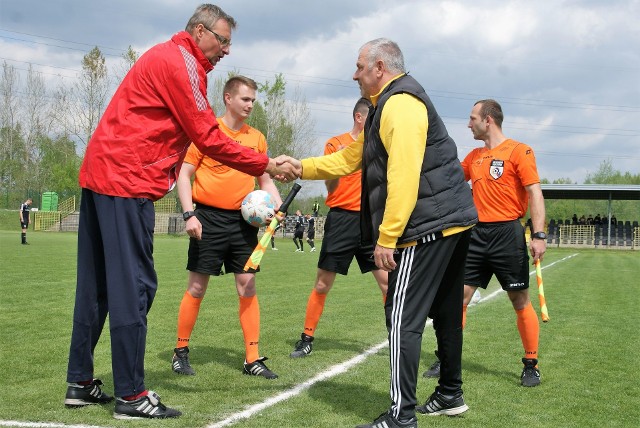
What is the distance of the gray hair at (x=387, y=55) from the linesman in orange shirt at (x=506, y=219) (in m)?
1.88

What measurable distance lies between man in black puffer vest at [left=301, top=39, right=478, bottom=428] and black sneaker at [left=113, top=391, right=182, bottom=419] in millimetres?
1281

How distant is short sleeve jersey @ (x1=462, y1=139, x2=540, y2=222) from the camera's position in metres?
5.68

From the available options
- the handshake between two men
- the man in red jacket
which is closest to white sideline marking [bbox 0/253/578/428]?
the man in red jacket

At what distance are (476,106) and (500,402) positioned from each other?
2.60 metres

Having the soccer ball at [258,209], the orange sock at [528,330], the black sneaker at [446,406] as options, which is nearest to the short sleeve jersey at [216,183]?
the soccer ball at [258,209]

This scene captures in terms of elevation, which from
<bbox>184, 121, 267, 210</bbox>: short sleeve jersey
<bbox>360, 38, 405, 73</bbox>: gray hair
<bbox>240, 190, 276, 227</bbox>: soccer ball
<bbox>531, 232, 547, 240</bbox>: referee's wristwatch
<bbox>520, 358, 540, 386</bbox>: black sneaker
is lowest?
<bbox>520, 358, 540, 386</bbox>: black sneaker

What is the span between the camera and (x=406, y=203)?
3883 mm

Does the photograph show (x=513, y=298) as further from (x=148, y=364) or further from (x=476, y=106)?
(x=148, y=364)

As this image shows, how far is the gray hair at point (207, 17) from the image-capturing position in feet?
14.5

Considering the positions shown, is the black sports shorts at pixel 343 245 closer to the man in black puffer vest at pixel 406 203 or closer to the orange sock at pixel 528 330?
the orange sock at pixel 528 330

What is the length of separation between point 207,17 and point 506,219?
3045 mm

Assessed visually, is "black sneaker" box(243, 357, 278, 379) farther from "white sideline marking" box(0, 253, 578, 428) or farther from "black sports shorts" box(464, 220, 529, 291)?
"black sports shorts" box(464, 220, 529, 291)

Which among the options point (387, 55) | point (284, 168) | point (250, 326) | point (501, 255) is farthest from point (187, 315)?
point (387, 55)

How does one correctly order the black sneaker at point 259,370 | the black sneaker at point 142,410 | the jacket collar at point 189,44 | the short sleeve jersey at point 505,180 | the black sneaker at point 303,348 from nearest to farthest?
1. the black sneaker at point 142,410
2. the jacket collar at point 189,44
3. the black sneaker at point 259,370
4. the short sleeve jersey at point 505,180
5. the black sneaker at point 303,348
